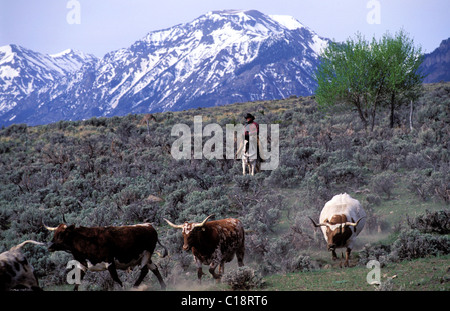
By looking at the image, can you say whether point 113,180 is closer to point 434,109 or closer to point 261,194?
point 261,194

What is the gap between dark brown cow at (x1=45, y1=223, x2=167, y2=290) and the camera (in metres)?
6.26

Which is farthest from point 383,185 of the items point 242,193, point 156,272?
point 156,272

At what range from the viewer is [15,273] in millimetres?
5242

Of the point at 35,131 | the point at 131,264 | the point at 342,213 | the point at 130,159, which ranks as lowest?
the point at 131,264

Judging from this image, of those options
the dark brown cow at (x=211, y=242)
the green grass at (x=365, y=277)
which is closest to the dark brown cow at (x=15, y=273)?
the dark brown cow at (x=211, y=242)

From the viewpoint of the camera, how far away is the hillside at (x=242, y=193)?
877 centimetres

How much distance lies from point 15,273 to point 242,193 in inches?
338

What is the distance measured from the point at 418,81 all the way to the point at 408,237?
22403 mm

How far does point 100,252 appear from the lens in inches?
249

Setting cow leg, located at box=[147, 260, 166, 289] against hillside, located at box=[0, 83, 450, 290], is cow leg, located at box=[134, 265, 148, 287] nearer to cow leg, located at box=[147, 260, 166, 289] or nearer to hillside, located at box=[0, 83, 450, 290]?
cow leg, located at box=[147, 260, 166, 289]

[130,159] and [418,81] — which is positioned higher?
[418,81]

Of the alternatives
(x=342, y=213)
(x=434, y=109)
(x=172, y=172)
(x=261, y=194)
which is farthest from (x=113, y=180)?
(x=434, y=109)

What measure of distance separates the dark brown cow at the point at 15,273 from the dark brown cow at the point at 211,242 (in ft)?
8.24

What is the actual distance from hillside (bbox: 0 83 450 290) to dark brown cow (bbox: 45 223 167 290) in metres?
1.03
